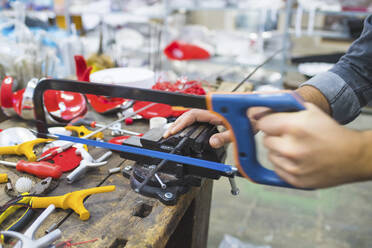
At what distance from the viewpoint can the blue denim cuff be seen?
0.88 meters

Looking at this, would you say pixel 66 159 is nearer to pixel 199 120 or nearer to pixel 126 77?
pixel 199 120

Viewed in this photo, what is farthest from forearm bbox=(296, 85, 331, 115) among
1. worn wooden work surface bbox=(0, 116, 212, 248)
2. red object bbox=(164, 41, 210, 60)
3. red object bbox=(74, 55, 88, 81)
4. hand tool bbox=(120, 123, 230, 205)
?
red object bbox=(164, 41, 210, 60)

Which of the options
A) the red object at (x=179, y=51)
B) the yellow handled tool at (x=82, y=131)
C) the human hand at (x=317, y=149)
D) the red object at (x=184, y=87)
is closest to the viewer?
the human hand at (x=317, y=149)

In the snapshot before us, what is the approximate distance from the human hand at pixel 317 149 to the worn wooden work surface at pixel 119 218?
296 mm

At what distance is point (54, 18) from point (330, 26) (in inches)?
120

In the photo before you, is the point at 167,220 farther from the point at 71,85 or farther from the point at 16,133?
the point at 16,133

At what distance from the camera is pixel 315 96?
0.87 m

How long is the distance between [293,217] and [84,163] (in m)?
1.48

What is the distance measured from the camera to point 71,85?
713mm

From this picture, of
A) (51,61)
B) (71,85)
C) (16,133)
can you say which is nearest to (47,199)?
(71,85)

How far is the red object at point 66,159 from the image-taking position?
833mm

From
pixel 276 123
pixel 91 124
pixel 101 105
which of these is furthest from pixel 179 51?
pixel 276 123

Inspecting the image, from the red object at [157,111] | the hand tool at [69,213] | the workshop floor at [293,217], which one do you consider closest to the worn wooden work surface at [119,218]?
the hand tool at [69,213]

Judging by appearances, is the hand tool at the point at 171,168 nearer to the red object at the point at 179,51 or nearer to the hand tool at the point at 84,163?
the hand tool at the point at 84,163
